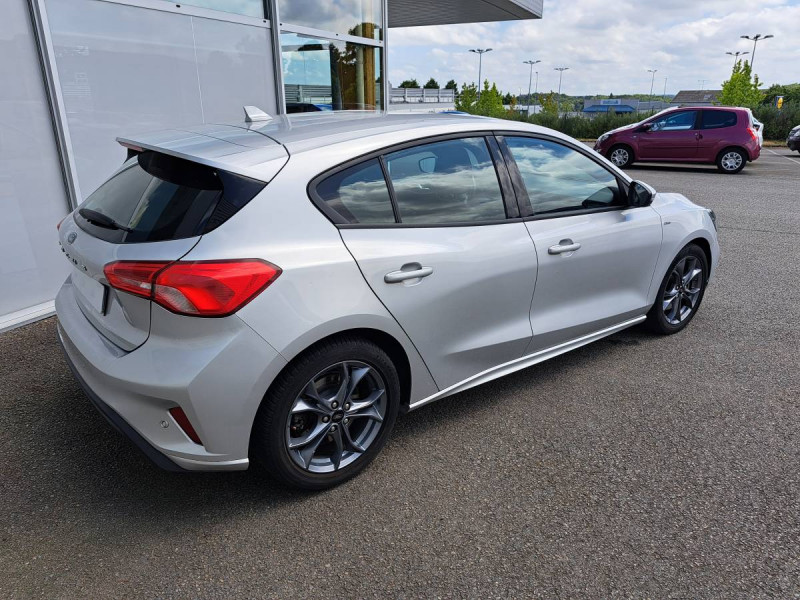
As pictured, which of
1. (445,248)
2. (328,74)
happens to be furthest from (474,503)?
(328,74)

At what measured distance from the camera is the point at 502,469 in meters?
2.90

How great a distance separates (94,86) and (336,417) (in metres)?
4.14

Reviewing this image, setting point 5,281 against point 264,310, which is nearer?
point 264,310

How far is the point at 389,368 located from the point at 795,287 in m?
5.00

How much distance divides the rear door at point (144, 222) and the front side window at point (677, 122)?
16.0 metres

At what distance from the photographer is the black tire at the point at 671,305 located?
429 centimetres

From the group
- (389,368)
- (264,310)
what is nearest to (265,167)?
(264,310)

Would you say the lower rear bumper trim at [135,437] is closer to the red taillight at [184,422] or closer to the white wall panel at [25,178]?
the red taillight at [184,422]

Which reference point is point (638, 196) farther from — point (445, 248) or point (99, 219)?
point (99, 219)

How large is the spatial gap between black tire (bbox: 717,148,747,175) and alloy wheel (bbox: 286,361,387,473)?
15931mm

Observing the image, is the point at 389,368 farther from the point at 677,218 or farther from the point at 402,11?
the point at 402,11

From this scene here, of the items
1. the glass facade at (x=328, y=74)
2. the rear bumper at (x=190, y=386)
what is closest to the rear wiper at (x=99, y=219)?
the rear bumper at (x=190, y=386)

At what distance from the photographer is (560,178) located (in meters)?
3.54

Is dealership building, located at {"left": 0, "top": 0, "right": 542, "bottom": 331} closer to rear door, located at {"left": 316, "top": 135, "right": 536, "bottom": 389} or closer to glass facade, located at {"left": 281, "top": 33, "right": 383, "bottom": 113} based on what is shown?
glass facade, located at {"left": 281, "top": 33, "right": 383, "bottom": 113}
